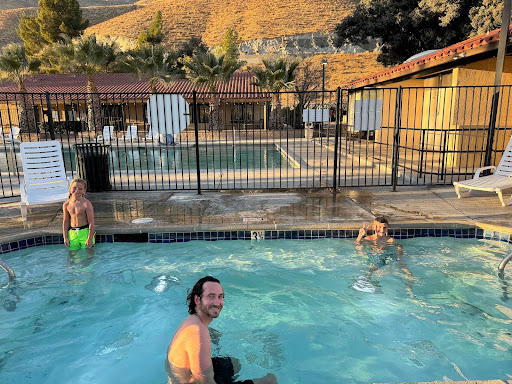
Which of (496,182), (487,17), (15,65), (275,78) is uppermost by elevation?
(487,17)

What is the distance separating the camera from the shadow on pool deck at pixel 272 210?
582cm

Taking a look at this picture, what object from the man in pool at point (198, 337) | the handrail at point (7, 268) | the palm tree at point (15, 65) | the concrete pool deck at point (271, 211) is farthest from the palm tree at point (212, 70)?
the man in pool at point (198, 337)

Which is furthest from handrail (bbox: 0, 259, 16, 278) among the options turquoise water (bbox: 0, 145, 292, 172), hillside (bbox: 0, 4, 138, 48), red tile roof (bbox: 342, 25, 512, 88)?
hillside (bbox: 0, 4, 138, 48)

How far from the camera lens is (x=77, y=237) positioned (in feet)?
17.7

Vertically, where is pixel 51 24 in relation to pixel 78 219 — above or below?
above

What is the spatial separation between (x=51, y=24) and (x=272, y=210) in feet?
183

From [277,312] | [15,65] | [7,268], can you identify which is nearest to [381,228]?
[277,312]

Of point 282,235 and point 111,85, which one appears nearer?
point 282,235

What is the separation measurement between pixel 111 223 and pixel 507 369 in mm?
5305

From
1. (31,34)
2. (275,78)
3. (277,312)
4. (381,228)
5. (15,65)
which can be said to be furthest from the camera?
(31,34)

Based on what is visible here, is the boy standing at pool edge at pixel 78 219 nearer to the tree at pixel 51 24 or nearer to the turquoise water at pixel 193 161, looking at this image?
the turquoise water at pixel 193 161

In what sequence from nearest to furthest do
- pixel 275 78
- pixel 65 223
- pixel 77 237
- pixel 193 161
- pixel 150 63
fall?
pixel 65 223 < pixel 77 237 < pixel 193 161 < pixel 275 78 < pixel 150 63

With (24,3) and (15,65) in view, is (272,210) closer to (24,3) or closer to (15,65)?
(15,65)

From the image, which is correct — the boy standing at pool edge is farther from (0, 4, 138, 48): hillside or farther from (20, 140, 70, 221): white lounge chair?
(0, 4, 138, 48): hillside
